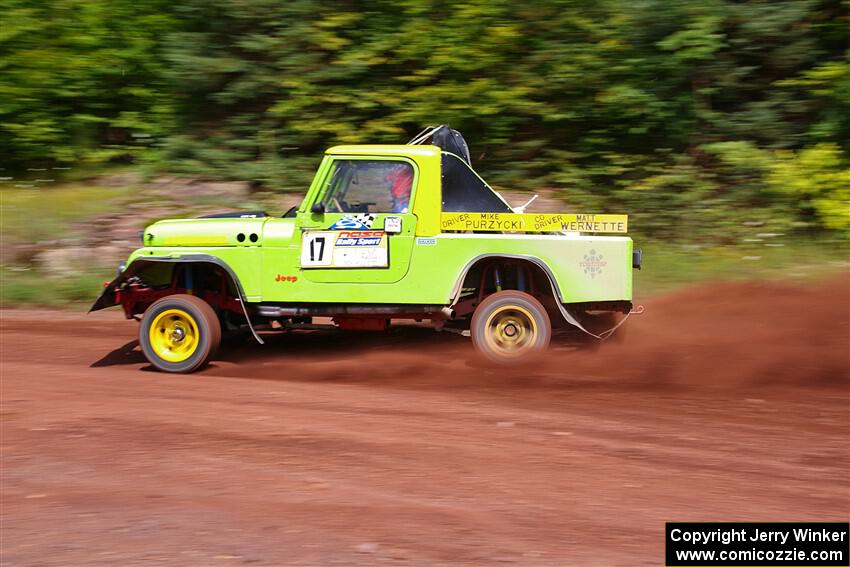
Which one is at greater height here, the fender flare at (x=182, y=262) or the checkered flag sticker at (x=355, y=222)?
the checkered flag sticker at (x=355, y=222)

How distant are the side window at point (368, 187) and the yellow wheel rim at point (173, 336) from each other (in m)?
1.64

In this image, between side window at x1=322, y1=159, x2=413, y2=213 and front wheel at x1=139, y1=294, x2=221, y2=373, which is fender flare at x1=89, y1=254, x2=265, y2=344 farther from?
side window at x1=322, y1=159, x2=413, y2=213

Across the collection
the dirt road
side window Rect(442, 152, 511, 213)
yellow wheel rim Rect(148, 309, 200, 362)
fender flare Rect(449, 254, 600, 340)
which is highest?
side window Rect(442, 152, 511, 213)

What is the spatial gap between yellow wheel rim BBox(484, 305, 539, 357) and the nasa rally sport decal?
109cm

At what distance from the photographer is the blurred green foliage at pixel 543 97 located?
1345cm

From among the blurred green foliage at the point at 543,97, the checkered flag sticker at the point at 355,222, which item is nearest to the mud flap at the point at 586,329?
the checkered flag sticker at the point at 355,222

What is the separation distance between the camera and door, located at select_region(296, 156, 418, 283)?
8102 millimetres

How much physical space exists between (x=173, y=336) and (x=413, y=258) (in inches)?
89.3

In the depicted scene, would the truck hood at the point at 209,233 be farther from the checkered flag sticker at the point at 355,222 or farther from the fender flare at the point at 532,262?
the fender flare at the point at 532,262

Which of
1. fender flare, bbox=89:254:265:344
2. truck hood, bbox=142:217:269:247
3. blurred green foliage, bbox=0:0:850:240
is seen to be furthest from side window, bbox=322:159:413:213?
A: blurred green foliage, bbox=0:0:850:240

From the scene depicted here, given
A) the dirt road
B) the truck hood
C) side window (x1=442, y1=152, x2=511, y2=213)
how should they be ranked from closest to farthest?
the dirt road → the truck hood → side window (x1=442, y1=152, x2=511, y2=213)

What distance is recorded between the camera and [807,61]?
1412 centimetres

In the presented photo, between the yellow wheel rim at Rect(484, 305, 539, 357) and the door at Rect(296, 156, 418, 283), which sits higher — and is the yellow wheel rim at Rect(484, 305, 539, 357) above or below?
below

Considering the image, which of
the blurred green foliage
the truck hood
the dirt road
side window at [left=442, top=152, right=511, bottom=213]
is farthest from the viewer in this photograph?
the blurred green foliage
